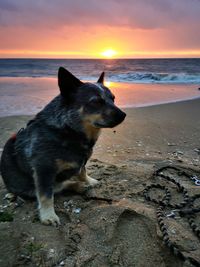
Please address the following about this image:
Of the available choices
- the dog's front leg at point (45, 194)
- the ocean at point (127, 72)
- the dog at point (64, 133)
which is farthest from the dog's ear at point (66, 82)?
the ocean at point (127, 72)

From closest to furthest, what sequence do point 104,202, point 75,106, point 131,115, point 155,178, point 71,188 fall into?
1. point 75,106
2. point 104,202
3. point 71,188
4. point 155,178
5. point 131,115

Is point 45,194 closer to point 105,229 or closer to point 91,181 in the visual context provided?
point 105,229

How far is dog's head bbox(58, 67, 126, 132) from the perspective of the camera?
140 inches

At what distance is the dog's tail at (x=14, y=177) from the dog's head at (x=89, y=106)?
974 millimetres

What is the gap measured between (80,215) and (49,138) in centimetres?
92

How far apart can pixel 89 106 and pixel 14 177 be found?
130cm

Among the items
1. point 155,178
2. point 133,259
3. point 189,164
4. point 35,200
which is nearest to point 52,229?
point 35,200

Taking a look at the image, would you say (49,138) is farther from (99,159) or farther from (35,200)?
(99,159)

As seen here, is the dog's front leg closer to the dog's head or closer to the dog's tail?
the dog's tail

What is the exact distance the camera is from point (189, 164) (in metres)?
5.43

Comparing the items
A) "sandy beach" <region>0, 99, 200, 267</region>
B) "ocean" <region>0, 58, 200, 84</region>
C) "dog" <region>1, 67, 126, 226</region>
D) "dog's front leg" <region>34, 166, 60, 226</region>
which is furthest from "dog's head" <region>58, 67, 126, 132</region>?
"ocean" <region>0, 58, 200, 84</region>

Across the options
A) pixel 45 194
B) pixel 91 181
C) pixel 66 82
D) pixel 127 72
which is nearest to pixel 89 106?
pixel 66 82

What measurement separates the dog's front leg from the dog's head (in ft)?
2.34

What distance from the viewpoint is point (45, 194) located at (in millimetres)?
3564
